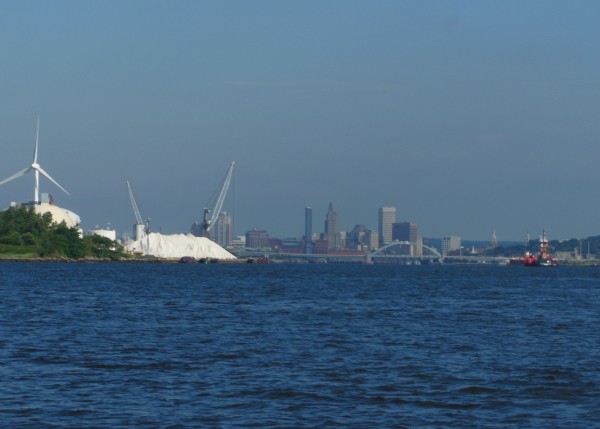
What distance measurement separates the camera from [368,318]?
7625 cm

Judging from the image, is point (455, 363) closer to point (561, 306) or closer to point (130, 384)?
point (130, 384)

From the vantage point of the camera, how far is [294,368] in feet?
148

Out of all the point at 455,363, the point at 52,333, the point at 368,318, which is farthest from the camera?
the point at 368,318

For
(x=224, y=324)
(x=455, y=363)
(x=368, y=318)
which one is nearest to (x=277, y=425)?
(x=455, y=363)

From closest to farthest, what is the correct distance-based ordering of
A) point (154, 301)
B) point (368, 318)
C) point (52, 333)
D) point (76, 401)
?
point (76, 401), point (52, 333), point (368, 318), point (154, 301)

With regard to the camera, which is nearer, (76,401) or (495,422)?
(495,422)

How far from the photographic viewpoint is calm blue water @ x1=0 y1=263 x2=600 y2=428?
34.2 meters

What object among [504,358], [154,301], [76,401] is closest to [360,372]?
[504,358]

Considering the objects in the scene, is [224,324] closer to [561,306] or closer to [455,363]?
[455,363]

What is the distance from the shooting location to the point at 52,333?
5909cm

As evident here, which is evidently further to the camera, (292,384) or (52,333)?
(52,333)

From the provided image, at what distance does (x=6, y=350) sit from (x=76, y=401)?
1510cm

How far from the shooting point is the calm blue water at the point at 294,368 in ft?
112

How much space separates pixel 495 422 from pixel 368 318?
1688 inches
